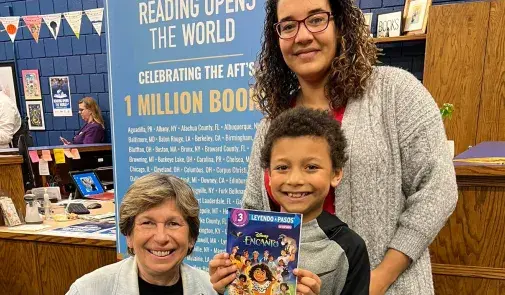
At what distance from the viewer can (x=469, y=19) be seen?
3592 millimetres

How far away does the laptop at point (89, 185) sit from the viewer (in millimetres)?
3225

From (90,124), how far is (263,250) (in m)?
5.43

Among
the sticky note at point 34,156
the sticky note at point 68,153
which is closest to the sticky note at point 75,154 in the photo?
the sticky note at point 68,153

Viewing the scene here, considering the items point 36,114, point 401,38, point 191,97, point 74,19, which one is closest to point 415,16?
point 401,38

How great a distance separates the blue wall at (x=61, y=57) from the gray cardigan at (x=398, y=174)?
18.8ft

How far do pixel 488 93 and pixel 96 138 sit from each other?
4882mm

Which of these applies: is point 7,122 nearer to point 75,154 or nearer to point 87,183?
point 75,154

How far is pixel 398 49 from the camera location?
4.38m

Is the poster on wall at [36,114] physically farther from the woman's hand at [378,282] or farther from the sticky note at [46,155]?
the woman's hand at [378,282]

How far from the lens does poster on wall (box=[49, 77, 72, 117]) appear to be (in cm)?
648

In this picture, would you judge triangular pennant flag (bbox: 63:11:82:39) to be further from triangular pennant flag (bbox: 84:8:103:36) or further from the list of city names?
the list of city names

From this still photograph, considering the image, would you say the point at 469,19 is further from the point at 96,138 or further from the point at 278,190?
the point at 96,138

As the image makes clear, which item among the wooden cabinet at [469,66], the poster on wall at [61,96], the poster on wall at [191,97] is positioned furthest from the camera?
the poster on wall at [61,96]

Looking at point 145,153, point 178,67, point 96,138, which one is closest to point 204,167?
point 145,153
